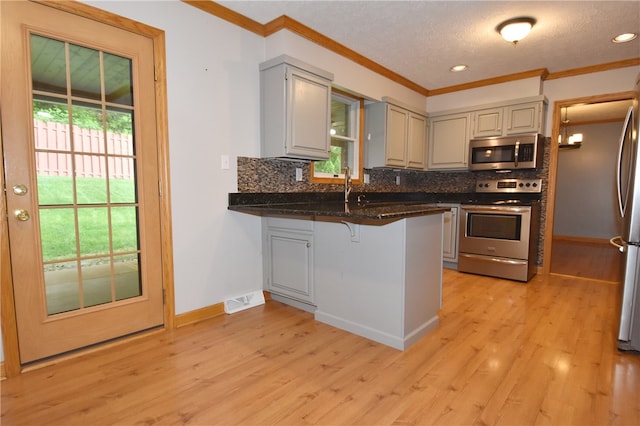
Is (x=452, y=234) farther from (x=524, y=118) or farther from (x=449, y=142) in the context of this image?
(x=524, y=118)

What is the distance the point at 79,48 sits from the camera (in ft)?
6.48

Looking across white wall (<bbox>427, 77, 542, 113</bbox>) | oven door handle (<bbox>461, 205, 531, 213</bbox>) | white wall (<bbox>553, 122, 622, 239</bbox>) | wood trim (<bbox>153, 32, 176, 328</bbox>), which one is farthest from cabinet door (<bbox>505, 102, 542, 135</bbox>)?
wood trim (<bbox>153, 32, 176, 328</bbox>)

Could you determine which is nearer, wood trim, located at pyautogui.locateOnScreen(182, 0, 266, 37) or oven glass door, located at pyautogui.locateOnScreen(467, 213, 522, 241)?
wood trim, located at pyautogui.locateOnScreen(182, 0, 266, 37)

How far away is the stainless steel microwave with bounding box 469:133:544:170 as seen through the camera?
12.5ft

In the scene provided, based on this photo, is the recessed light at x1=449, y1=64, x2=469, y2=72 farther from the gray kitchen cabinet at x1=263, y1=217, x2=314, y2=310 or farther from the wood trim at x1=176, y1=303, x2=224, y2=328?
the wood trim at x1=176, y1=303, x2=224, y2=328

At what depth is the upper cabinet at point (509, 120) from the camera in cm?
380

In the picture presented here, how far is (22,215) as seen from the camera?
5.92 ft

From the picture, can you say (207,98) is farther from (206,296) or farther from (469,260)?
(469,260)

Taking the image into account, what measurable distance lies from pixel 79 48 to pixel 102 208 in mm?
974

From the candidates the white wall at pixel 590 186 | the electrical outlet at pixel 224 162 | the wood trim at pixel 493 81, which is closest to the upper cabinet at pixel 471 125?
the wood trim at pixel 493 81

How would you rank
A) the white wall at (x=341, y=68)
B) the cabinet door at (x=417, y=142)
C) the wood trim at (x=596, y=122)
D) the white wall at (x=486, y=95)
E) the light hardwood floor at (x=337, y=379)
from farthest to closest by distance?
the wood trim at (x=596, y=122), the cabinet door at (x=417, y=142), the white wall at (x=486, y=95), the white wall at (x=341, y=68), the light hardwood floor at (x=337, y=379)

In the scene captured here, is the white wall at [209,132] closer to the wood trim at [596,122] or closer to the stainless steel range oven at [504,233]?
the stainless steel range oven at [504,233]

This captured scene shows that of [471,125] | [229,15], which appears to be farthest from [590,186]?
[229,15]

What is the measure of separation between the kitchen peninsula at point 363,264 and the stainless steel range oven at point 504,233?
5.76 ft
